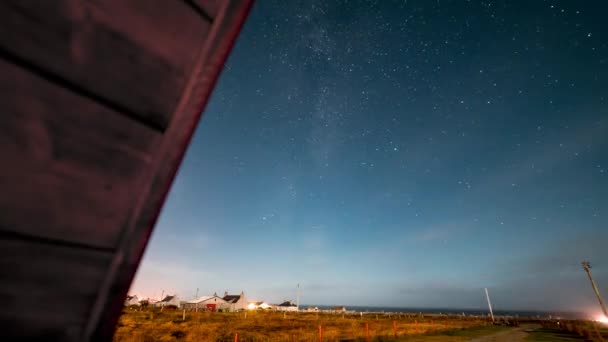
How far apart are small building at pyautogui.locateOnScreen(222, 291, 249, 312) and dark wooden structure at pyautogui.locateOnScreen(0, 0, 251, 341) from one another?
74.9m

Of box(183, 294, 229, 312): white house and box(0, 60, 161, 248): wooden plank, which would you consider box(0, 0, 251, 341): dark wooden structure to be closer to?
box(0, 60, 161, 248): wooden plank

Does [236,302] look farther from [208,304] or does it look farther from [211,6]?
[211,6]

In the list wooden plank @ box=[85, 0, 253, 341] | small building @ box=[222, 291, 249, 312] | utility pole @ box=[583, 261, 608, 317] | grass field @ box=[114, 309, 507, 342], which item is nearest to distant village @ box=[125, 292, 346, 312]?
small building @ box=[222, 291, 249, 312]

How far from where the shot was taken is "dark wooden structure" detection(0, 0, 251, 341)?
0.52m

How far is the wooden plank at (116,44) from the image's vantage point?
533 mm

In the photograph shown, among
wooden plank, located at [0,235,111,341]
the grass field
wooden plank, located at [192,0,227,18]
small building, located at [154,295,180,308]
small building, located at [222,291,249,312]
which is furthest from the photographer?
small building, located at [154,295,180,308]

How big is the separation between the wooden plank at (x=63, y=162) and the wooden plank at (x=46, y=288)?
1.3 inches

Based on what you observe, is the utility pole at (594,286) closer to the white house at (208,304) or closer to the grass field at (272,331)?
the grass field at (272,331)

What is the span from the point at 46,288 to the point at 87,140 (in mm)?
306

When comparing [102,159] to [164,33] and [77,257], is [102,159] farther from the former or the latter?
[164,33]

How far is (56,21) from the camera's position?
55 cm

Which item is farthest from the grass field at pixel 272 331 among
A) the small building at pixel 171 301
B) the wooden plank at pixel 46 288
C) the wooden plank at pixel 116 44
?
the small building at pixel 171 301

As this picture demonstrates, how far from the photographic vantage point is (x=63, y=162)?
1.87 feet

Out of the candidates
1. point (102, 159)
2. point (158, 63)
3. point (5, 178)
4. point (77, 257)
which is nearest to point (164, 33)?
point (158, 63)
